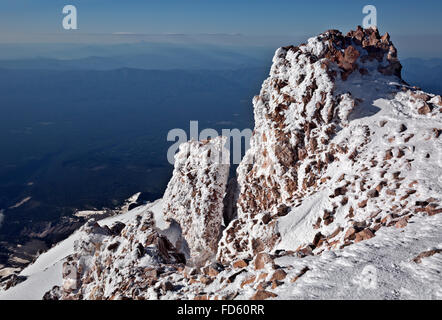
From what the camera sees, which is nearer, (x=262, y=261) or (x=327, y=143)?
(x=262, y=261)

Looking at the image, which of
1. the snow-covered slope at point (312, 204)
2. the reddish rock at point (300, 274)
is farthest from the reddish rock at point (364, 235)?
the reddish rock at point (300, 274)

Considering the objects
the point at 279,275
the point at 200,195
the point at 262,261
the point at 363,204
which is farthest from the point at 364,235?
the point at 200,195

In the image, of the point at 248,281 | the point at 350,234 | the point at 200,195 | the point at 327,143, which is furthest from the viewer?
the point at 200,195

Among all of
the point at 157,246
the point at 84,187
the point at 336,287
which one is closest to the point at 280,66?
the point at 157,246

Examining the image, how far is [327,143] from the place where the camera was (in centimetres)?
2428

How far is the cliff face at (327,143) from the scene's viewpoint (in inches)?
736

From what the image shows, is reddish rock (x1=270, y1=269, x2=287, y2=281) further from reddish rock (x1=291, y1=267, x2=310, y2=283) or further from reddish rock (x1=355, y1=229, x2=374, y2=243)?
reddish rock (x1=355, y1=229, x2=374, y2=243)

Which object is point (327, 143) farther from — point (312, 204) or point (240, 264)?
point (240, 264)

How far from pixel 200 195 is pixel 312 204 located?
1341cm

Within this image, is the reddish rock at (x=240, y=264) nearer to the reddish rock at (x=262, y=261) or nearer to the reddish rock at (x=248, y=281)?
the reddish rock at (x=262, y=261)

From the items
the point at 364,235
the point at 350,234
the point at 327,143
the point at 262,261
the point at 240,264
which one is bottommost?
the point at 240,264

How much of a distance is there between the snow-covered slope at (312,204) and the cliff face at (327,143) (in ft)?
0.30
